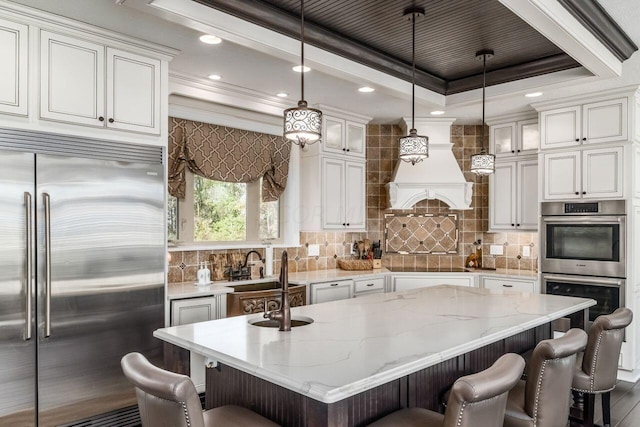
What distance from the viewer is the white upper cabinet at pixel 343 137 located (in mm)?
5199

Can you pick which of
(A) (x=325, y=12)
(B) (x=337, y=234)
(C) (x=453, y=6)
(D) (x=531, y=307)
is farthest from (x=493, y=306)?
(B) (x=337, y=234)

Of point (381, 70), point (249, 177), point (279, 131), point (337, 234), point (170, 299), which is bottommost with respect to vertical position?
point (170, 299)

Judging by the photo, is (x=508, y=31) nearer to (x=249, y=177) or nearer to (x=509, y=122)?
(x=509, y=122)

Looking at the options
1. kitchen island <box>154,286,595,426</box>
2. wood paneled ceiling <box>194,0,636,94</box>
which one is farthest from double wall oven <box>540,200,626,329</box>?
kitchen island <box>154,286,595,426</box>

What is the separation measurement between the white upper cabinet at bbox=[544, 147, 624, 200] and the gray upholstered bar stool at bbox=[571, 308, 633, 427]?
189 centimetres

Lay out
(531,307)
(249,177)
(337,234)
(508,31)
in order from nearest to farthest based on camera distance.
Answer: (531,307)
(508,31)
(249,177)
(337,234)

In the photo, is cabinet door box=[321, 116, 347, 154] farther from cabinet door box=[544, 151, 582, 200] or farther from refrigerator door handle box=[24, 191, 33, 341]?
refrigerator door handle box=[24, 191, 33, 341]

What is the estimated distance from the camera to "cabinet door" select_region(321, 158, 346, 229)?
5.17 meters

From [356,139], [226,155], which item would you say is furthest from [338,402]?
[356,139]

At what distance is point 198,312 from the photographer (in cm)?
371

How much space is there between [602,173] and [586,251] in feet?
2.44

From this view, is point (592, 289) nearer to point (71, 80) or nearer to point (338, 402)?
point (338, 402)

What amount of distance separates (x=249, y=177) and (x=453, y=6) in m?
2.57

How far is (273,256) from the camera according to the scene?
16.6ft
